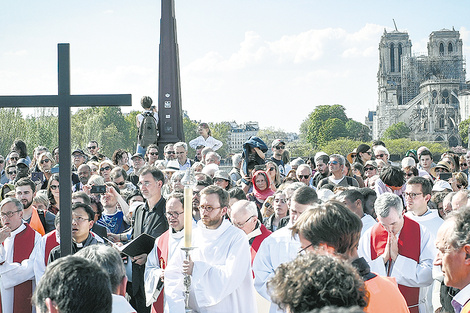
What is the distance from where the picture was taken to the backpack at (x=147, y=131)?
515 inches

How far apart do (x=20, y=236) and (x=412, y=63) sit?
120 m

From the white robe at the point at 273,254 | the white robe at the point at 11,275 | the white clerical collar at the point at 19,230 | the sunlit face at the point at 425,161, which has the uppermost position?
the sunlit face at the point at 425,161

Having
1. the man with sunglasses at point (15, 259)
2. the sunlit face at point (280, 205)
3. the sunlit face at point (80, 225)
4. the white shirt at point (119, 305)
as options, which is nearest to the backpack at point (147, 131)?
the sunlit face at point (280, 205)

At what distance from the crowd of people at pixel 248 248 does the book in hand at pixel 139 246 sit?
0.20ft

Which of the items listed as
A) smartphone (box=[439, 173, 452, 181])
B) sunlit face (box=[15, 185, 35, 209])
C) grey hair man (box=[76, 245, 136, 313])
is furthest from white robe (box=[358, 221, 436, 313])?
smartphone (box=[439, 173, 452, 181])

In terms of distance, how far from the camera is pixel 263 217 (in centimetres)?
722

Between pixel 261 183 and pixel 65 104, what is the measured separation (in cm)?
433

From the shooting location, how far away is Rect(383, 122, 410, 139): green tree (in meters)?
102

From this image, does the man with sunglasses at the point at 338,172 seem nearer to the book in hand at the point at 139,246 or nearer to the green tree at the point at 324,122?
the book in hand at the point at 139,246

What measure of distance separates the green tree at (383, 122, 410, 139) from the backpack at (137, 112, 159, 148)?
92.3 m

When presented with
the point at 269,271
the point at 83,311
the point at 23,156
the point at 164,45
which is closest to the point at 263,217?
the point at 269,271

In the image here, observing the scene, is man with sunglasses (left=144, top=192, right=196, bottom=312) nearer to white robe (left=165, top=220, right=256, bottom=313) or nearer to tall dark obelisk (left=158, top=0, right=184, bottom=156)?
white robe (left=165, top=220, right=256, bottom=313)

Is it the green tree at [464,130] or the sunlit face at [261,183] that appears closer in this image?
the sunlit face at [261,183]

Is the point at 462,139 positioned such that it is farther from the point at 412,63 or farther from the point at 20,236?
the point at 20,236
